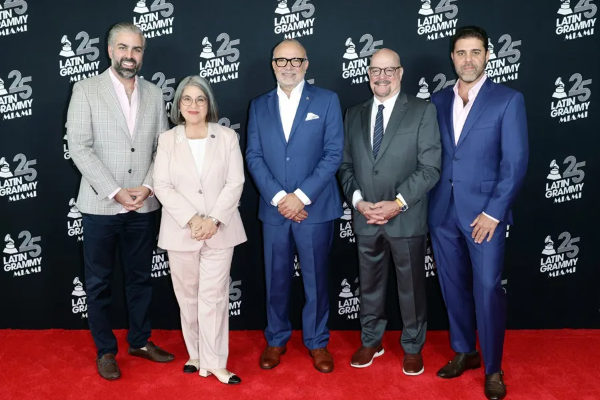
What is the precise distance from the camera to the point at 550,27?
→ 3.97 meters

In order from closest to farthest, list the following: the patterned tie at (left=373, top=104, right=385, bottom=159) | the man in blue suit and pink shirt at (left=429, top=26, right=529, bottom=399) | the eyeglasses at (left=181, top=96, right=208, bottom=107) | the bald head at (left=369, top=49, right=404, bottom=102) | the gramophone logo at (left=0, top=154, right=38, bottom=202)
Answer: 1. the man in blue suit and pink shirt at (left=429, top=26, right=529, bottom=399)
2. the eyeglasses at (left=181, top=96, right=208, bottom=107)
3. the bald head at (left=369, top=49, right=404, bottom=102)
4. the patterned tie at (left=373, top=104, right=385, bottom=159)
5. the gramophone logo at (left=0, top=154, right=38, bottom=202)

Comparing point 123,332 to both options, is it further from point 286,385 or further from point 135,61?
point 135,61

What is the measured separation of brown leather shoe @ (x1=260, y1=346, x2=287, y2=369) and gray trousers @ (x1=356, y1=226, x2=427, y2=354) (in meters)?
0.57

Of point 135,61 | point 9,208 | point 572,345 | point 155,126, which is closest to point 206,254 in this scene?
point 155,126

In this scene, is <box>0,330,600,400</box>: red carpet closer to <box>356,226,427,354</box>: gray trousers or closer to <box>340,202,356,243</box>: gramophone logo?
<box>356,226,427,354</box>: gray trousers

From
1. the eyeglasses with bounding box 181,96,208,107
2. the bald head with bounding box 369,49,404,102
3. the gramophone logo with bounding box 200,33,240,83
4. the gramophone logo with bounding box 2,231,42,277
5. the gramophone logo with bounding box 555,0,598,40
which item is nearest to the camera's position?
the eyeglasses with bounding box 181,96,208,107

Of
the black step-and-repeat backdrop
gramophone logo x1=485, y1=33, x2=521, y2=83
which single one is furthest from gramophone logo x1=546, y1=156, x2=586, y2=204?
gramophone logo x1=485, y1=33, x2=521, y2=83

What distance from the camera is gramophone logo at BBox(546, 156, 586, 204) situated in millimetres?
4117

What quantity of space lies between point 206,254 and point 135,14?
1846 millimetres

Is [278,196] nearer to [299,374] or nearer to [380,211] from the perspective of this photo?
[380,211]

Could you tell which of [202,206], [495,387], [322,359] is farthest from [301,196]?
[495,387]

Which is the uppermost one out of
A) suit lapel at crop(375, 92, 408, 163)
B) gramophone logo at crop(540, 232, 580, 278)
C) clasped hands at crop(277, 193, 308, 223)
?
suit lapel at crop(375, 92, 408, 163)

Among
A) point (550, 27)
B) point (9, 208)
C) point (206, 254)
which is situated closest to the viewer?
point (206, 254)

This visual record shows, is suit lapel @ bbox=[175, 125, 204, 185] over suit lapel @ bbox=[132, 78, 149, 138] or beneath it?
beneath
